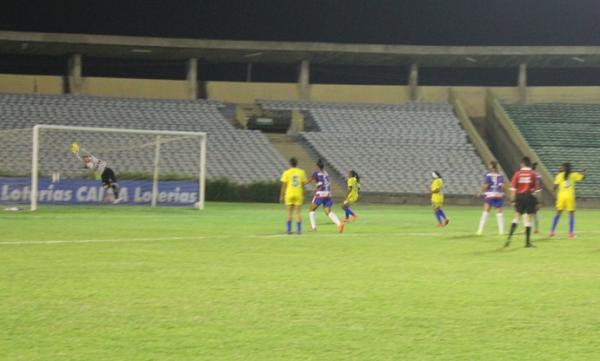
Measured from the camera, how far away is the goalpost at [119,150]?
3141cm

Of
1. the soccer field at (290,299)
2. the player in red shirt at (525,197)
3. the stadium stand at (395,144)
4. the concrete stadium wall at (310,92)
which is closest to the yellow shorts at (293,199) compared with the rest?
the soccer field at (290,299)

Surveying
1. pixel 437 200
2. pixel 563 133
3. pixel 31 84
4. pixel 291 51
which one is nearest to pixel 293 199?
pixel 437 200

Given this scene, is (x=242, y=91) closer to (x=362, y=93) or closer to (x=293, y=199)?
(x=362, y=93)

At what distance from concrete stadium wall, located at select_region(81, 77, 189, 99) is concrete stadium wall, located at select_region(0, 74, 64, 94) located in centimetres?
164

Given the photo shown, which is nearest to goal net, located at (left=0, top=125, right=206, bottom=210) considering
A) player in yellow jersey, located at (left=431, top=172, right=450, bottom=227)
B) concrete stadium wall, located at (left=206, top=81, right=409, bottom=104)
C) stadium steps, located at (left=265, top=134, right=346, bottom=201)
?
player in yellow jersey, located at (left=431, top=172, right=450, bottom=227)

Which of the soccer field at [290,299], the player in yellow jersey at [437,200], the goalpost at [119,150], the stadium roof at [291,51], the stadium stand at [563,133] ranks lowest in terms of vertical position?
the soccer field at [290,299]

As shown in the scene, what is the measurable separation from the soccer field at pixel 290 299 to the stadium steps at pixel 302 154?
2953 cm

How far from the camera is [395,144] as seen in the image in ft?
179

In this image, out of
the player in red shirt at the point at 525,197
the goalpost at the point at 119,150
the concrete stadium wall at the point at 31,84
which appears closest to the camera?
the player in red shirt at the point at 525,197

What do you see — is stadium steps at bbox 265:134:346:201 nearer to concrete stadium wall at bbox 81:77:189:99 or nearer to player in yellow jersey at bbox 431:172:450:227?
concrete stadium wall at bbox 81:77:189:99

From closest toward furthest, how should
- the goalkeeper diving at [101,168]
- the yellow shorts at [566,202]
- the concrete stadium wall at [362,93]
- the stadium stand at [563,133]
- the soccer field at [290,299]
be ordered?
the soccer field at [290,299] → the yellow shorts at [566,202] → the goalkeeper diving at [101,168] → the stadium stand at [563,133] → the concrete stadium wall at [362,93]

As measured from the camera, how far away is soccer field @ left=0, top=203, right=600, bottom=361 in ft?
26.0

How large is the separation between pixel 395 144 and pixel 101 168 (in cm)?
2504

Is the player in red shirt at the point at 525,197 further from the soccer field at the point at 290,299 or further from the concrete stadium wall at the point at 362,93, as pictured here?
the concrete stadium wall at the point at 362,93
